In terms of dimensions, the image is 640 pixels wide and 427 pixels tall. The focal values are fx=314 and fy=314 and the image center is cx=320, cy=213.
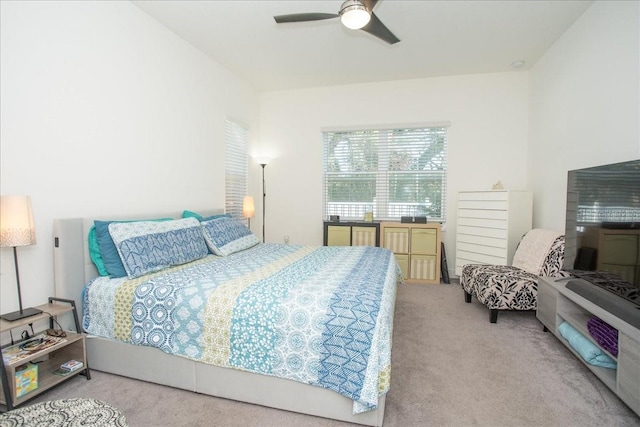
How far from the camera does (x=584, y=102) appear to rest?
2938mm

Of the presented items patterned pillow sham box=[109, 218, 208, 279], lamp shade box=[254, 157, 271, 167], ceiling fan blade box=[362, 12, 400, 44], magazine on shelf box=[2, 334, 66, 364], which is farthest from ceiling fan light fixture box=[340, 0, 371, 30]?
lamp shade box=[254, 157, 271, 167]

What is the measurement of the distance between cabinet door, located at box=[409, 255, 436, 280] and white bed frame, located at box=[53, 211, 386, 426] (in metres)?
2.99

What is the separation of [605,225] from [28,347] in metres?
3.67

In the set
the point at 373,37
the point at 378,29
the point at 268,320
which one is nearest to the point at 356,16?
the point at 378,29

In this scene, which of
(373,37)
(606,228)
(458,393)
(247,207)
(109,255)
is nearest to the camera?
(458,393)

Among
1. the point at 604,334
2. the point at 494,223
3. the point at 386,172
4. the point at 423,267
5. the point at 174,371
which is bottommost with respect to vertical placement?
the point at 174,371

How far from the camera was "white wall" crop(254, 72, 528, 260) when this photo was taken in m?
4.33

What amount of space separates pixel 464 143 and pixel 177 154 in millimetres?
3768

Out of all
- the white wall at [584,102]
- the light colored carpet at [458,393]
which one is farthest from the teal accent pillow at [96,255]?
the white wall at [584,102]

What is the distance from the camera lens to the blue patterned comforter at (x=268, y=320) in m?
1.56

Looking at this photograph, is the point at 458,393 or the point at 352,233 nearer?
the point at 458,393

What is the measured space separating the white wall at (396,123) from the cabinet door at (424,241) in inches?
15.8

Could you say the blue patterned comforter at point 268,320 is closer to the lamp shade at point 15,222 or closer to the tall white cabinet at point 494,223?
the lamp shade at point 15,222

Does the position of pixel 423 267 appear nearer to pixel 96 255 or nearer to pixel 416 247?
pixel 416 247
